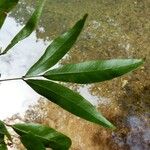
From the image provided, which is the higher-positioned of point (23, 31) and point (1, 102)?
point (23, 31)

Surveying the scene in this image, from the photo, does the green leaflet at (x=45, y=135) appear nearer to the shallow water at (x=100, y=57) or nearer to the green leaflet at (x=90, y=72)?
the green leaflet at (x=90, y=72)

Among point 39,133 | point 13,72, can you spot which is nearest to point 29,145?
point 39,133

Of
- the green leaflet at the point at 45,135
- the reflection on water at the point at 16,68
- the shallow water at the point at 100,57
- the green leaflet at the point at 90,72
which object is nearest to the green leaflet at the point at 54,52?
the green leaflet at the point at 90,72

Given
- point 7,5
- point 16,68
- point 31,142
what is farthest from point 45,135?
point 16,68

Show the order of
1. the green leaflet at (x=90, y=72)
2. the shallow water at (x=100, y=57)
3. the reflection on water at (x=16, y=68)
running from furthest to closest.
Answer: the reflection on water at (x=16, y=68) → the shallow water at (x=100, y=57) → the green leaflet at (x=90, y=72)

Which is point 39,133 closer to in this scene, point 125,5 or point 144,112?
point 144,112

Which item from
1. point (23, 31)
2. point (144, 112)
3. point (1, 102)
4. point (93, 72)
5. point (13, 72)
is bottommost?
point (144, 112)

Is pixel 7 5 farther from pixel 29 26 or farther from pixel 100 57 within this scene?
pixel 100 57
